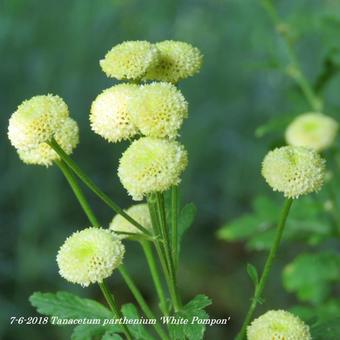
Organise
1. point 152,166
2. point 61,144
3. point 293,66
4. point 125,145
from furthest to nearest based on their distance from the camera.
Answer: point 125,145
point 293,66
point 61,144
point 152,166

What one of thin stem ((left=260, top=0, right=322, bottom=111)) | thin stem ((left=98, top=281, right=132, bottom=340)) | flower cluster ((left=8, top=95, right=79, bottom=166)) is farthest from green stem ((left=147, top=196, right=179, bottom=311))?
thin stem ((left=260, top=0, right=322, bottom=111))

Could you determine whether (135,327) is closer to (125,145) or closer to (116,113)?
(116,113)

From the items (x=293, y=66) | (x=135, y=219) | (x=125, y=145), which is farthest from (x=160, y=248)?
(x=125, y=145)

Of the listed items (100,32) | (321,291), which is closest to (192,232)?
(100,32)

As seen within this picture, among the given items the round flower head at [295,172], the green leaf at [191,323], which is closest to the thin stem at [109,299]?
the green leaf at [191,323]

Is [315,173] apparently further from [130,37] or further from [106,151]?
[130,37]

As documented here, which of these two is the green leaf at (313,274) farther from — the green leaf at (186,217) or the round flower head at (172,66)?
the round flower head at (172,66)

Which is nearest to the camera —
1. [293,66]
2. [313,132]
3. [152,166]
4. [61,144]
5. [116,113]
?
[152,166]

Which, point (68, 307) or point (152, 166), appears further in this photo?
point (68, 307)
